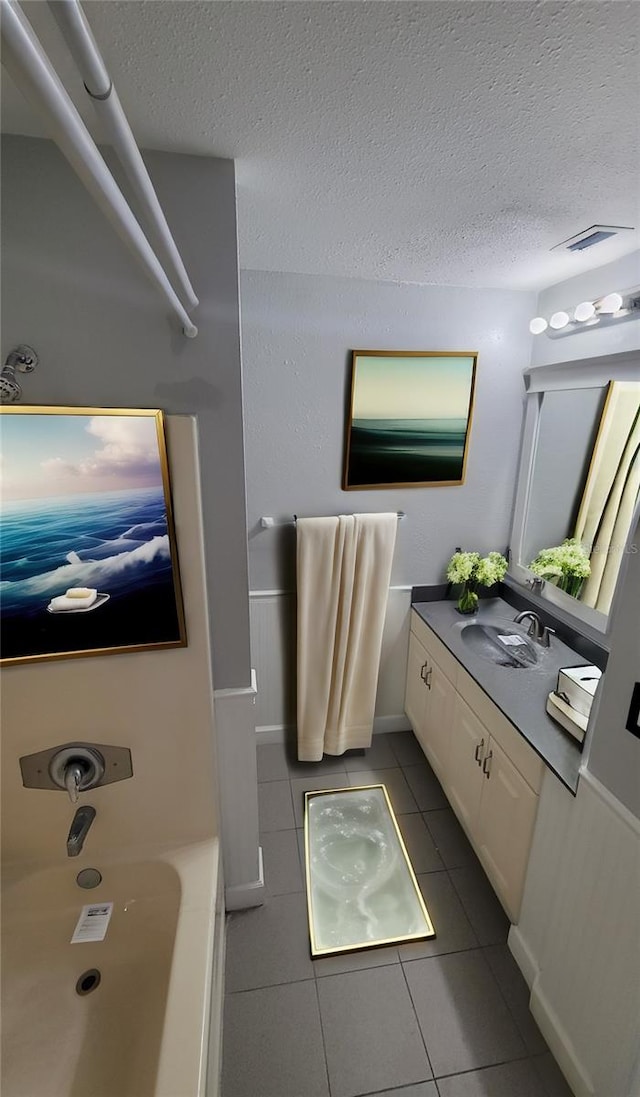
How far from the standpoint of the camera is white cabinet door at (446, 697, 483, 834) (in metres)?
1.84

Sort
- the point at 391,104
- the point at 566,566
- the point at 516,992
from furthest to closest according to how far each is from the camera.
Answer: the point at 566,566, the point at 516,992, the point at 391,104

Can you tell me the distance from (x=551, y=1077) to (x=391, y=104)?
2463 millimetres

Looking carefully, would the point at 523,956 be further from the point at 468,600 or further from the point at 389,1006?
the point at 468,600

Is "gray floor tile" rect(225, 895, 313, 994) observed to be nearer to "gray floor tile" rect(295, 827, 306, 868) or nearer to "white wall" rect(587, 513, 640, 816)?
"gray floor tile" rect(295, 827, 306, 868)

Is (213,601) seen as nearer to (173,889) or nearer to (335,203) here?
(173,889)

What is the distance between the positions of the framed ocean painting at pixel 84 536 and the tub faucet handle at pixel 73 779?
13.9 inches

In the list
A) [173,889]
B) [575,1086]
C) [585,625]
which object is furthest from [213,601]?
[575,1086]

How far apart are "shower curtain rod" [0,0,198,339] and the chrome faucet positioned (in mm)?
Result: 1986

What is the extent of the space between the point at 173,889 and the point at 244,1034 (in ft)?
1.60

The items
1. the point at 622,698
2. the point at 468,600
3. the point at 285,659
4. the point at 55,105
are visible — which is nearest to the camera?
the point at 55,105

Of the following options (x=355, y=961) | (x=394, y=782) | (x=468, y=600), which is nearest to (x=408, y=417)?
(x=468, y=600)

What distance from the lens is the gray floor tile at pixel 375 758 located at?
8.07ft

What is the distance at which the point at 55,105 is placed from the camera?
45 centimetres

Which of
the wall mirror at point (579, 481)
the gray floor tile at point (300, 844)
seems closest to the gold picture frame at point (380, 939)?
the gray floor tile at point (300, 844)
